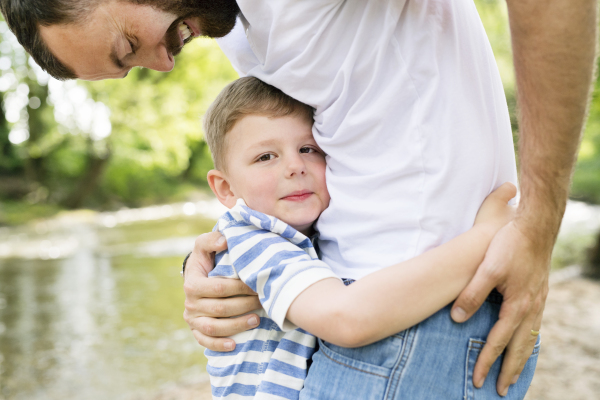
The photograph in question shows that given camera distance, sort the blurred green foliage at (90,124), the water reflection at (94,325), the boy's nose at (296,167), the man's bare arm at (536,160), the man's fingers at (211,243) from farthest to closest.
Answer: the blurred green foliage at (90,124) < the water reflection at (94,325) < the man's fingers at (211,243) < the boy's nose at (296,167) < the man's bare arm at (536,160)

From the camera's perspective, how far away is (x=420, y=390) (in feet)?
3.64

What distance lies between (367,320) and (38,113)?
53.7 feet

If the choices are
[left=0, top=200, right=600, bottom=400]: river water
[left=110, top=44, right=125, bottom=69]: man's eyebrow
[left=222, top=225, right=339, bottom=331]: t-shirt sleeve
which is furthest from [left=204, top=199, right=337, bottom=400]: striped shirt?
[left=0, top=200, right=600, bottom=400]: river water

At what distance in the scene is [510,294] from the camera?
3.69 ft

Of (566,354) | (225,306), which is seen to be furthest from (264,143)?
(566,354)

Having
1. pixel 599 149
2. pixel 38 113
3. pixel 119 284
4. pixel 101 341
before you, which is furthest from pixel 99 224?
pixel 599 149

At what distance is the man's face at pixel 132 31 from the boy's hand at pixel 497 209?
865mm

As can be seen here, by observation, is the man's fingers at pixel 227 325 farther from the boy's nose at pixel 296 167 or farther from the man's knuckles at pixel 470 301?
the man's knuckles at pixel 470 301

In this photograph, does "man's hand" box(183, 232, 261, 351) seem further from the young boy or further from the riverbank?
the riverbank

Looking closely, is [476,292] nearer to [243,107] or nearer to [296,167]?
[296,167]

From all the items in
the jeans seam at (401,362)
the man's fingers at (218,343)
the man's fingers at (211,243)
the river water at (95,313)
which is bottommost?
the river water at (95,313)

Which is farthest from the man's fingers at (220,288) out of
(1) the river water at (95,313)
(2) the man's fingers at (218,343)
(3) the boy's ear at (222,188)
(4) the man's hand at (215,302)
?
(1) the river water at (95,313)

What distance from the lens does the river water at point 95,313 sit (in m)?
4.94

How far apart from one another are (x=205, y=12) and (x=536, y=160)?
3.17 ft
